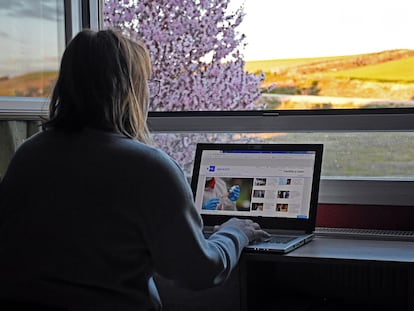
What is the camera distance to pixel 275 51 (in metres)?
2.80

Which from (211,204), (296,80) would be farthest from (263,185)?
(296,80)

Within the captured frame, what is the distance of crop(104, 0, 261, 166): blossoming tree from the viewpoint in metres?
2.92

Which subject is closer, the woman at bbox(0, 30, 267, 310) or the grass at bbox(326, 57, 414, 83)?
the woman at bbox(0, 30, 267, 310)

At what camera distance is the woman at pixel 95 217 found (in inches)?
63.7

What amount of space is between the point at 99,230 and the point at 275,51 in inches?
56.0

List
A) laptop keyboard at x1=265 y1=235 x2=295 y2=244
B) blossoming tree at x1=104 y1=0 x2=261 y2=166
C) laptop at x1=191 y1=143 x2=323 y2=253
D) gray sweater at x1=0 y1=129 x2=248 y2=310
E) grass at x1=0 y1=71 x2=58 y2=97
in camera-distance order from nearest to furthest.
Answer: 1. gray sweater at x1=0 y1=129 x2=248 y2=310
2. laptop keyboard at x1=265 y1=235 x2=295 y2=244
3. laptop at x1=191 y1=143 x2=323 y2=253
4. grass at x1=0 y1=71 x2=58 y2=97
5. blossoming tree at x1=104 y1=0 x2=261 y2=166

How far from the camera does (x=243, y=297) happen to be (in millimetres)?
2076

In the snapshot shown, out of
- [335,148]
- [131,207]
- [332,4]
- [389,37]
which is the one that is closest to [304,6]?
[332,4]

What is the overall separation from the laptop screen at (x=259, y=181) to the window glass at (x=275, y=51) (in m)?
0.37

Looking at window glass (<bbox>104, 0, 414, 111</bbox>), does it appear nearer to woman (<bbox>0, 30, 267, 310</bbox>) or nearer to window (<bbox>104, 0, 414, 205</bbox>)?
window (<bbox>104, 0, 414, 205</bbox>)

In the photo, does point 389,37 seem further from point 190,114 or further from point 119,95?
point 119,95

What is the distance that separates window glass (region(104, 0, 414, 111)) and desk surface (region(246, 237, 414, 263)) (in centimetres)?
61

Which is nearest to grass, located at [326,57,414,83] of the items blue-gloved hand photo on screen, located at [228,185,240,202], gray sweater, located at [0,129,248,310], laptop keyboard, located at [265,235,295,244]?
blue-gloved hand photo on screen, located at [228,185,240,202]

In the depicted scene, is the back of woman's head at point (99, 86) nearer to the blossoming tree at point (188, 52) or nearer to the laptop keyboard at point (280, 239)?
the laptop keyboard at point (280, 239)
